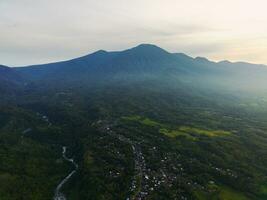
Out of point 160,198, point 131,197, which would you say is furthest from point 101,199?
point 160,198

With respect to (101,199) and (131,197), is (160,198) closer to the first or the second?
(131,197)
